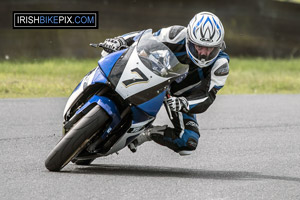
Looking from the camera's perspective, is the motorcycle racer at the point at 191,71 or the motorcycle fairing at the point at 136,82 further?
the motorcycle racer at the point at 191,71

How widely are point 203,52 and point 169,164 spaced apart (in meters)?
1.40

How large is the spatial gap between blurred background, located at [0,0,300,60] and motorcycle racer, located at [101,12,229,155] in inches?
319

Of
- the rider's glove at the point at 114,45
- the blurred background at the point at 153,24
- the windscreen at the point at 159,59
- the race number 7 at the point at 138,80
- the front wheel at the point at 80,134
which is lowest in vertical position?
the blurred background at the point at 153,24

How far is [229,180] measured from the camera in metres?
6.25

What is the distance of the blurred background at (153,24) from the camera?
14594 millimetres

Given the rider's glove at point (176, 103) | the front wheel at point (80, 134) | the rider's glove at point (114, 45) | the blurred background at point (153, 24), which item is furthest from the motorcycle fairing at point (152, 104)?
the blurred background at point (153, 24)

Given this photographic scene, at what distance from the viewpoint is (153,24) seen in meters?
15.5

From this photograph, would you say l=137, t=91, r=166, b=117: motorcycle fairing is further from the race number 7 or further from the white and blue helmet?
the white and blue helmet

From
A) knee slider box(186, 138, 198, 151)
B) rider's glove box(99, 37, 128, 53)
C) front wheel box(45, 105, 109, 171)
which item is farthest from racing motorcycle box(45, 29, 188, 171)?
knee slider box(186, 138, 198, 151)

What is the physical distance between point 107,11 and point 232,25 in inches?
120

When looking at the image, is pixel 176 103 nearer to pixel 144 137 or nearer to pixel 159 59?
pixel 159 59

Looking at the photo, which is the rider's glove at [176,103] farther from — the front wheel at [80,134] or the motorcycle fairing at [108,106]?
the front wheel at [80,134]

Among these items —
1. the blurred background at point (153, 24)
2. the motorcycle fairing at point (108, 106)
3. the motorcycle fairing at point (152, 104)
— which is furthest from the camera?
the blurred background at point (153, 24)

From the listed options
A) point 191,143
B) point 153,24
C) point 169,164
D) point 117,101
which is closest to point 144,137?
point 191,143
